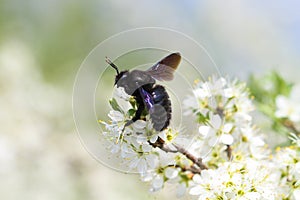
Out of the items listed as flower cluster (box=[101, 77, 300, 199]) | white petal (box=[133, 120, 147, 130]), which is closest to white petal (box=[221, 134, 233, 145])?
flower cluster (box=[101, 77, 300, 199])

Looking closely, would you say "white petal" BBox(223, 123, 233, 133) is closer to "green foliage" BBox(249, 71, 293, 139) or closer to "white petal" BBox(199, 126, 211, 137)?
"white petal" BBox(199, 126, 211, 137)

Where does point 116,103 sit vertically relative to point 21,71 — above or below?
below

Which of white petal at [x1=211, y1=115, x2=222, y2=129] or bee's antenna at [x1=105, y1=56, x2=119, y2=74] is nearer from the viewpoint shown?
bee's antenna at [x1=105, y1=56, x2=119, y2=74]

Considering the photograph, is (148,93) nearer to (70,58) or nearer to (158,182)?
(158,182)

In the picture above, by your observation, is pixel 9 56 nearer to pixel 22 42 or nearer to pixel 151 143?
pixel 22 42

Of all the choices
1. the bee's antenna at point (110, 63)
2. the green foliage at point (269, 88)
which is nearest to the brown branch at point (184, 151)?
the bee's antenna at point (110, 63)

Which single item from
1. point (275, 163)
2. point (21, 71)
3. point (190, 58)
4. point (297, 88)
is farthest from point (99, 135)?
point (21, 71)
